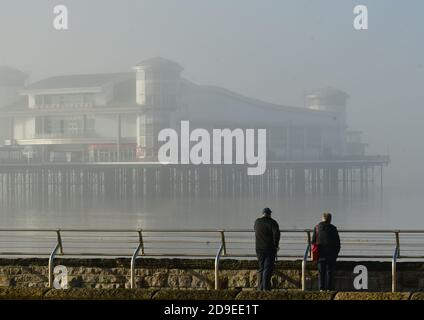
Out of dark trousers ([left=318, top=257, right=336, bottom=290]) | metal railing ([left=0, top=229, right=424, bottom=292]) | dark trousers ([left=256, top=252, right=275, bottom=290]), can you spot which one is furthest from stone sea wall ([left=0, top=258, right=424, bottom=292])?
dark trousers ([left=256, top=252, right=275, bottom=290])

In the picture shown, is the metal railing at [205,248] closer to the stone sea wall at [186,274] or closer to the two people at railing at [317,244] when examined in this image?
the stone sea wall at [186,274]

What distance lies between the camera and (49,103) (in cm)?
15200

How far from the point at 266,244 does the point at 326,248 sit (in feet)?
2.05

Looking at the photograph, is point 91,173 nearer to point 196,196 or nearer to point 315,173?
point 196,196

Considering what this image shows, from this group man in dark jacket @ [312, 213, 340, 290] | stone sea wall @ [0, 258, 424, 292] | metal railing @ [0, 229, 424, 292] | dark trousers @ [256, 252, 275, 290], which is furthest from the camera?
metal railing @ [0, 229, 424, 292]

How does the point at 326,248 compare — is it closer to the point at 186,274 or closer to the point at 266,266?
the point at 266,266

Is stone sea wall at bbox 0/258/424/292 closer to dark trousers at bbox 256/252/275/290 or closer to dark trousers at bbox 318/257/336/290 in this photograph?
dark trousers at bbox 318/257/336/290

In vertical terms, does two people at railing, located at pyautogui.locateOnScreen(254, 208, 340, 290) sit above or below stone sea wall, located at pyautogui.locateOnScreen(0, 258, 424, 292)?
above

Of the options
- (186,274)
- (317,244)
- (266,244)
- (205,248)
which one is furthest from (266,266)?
(205,248)

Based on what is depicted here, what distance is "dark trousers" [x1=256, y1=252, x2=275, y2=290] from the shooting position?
11.6 meters

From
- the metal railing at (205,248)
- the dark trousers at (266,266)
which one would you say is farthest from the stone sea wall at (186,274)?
the dark trousers at (266,266)

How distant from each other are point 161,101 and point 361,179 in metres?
39.1

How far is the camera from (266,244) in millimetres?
11555
